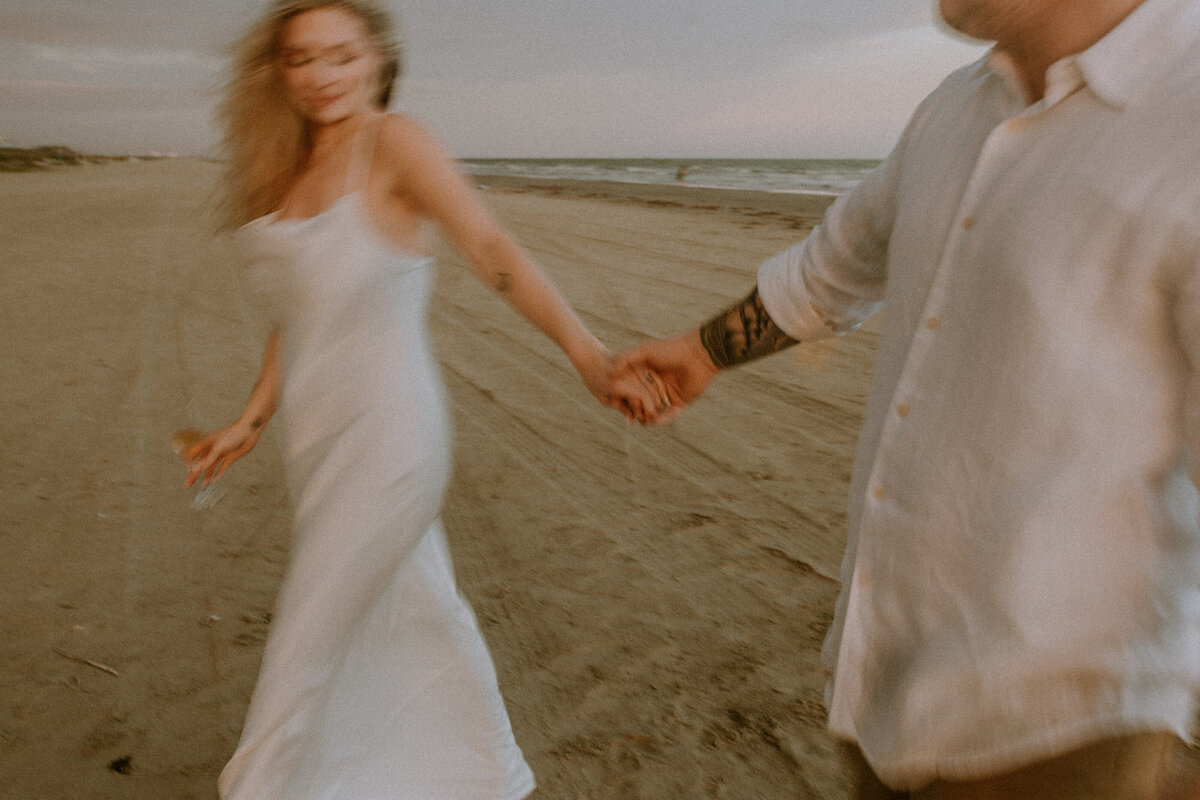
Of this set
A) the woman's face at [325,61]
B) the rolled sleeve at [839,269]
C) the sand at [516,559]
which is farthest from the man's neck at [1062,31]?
the sand at [516,559]

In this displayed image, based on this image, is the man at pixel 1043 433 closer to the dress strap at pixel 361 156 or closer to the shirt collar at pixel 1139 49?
the shirt collar at pixel 1139 49

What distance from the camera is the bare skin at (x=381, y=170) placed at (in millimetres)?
1935

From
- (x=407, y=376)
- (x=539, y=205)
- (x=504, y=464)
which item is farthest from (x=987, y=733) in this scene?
(x=539, y=205)

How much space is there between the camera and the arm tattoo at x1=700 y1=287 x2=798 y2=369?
1.92 metres

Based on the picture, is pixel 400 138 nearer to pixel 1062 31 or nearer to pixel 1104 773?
pixel 1062 31

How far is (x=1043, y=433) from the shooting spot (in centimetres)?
108

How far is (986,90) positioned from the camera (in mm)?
1258

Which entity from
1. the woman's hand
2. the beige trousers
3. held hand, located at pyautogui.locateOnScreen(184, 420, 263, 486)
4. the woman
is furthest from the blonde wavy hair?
the beige trousers

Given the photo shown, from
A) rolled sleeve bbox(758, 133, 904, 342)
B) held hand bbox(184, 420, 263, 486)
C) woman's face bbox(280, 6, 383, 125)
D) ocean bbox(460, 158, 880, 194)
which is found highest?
woman's face bbox(280, 6, 383, 125)

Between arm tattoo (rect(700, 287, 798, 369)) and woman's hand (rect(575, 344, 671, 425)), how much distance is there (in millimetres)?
214

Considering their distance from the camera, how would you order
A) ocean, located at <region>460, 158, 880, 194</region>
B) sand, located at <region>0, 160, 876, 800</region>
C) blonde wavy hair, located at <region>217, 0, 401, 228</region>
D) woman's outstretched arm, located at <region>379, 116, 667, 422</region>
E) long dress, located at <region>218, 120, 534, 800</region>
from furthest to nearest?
ocean, located at <region>460, 158, 880, 194</region>
sand, located at <region>0, 160, 876, 800</region>
blonde wavy hair, located at <region>217, 0, 401, 228</region>
woman's outstretched arm, located at <region>379, 116, 667, 422</region>
long dress, located at <region>218, 120, 534, 800</region>

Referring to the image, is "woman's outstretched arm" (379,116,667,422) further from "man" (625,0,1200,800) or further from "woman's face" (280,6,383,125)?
"man" (625,0,1200,800)

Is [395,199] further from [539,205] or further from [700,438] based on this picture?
[539,205]

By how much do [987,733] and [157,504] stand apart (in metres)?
4.21
